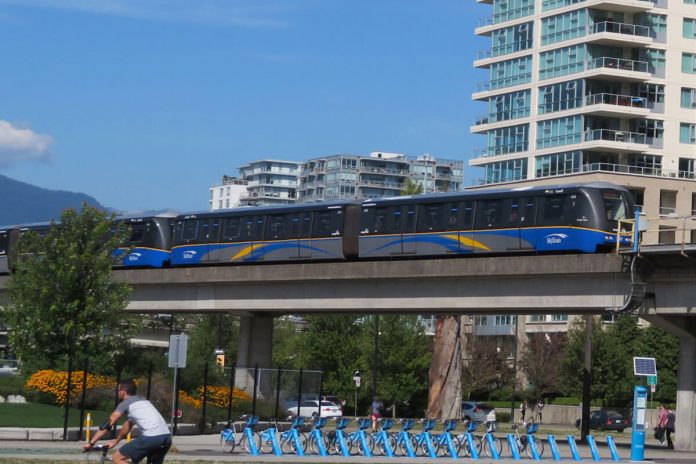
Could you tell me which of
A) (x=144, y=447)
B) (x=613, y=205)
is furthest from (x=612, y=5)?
(x=144, y=447)

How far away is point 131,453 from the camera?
1666 centimetres

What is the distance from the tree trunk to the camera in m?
61.3

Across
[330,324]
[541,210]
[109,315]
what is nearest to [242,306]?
[109,315]

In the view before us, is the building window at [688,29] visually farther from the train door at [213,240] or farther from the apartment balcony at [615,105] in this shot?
the train door at [213,240]

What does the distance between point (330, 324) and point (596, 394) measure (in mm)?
16897

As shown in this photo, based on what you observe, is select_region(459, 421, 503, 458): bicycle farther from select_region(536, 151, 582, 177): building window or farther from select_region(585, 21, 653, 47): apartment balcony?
select_region(585, 21, 653, 47): apartment balcony

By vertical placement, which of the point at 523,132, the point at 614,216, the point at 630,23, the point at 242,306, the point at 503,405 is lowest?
the point at 503,405

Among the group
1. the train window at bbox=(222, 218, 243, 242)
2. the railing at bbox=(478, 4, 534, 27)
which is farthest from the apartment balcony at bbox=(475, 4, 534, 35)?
the train window at bbox=(222, 218, 243, 242)

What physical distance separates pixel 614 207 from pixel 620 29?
53726 mm

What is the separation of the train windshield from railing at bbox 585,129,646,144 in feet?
167

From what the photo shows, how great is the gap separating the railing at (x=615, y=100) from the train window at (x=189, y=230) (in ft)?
144

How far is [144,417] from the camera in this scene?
16797 mm

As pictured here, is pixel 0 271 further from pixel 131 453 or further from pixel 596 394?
pixel 131 453

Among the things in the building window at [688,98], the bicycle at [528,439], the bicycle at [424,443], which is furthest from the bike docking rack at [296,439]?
the building window at [688,98]
